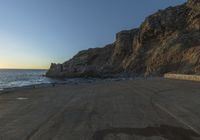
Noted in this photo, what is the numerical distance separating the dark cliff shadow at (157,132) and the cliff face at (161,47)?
47.0 metres

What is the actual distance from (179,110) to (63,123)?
15.7 feet

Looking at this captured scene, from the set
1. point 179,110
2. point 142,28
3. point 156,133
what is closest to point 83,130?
point 156,133

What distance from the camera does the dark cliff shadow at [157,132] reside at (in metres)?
6.63

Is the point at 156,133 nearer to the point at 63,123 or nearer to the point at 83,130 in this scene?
the point at 83,130

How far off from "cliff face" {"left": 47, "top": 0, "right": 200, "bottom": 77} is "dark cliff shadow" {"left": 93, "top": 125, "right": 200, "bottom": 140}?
46968 mm

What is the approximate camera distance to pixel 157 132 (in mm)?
7043

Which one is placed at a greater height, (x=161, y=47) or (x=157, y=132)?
(x=161, y=47)

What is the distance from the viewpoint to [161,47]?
8288 centimetres

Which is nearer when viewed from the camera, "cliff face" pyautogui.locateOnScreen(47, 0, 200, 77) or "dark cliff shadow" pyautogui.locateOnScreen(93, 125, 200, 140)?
"dark cliff shadow" pyautogui.locateOnScreen(93, 125, 200, 140)

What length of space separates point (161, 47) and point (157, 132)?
78.2 meters

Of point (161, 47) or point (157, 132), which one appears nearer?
point (157, 132)

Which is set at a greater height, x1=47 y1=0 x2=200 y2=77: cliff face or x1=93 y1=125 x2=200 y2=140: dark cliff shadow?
x1=47 y1=0 x2=200 y2=77: cliff face

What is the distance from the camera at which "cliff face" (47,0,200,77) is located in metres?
69.2

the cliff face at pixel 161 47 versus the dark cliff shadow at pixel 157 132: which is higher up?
the cliff face at pixel 161 47
